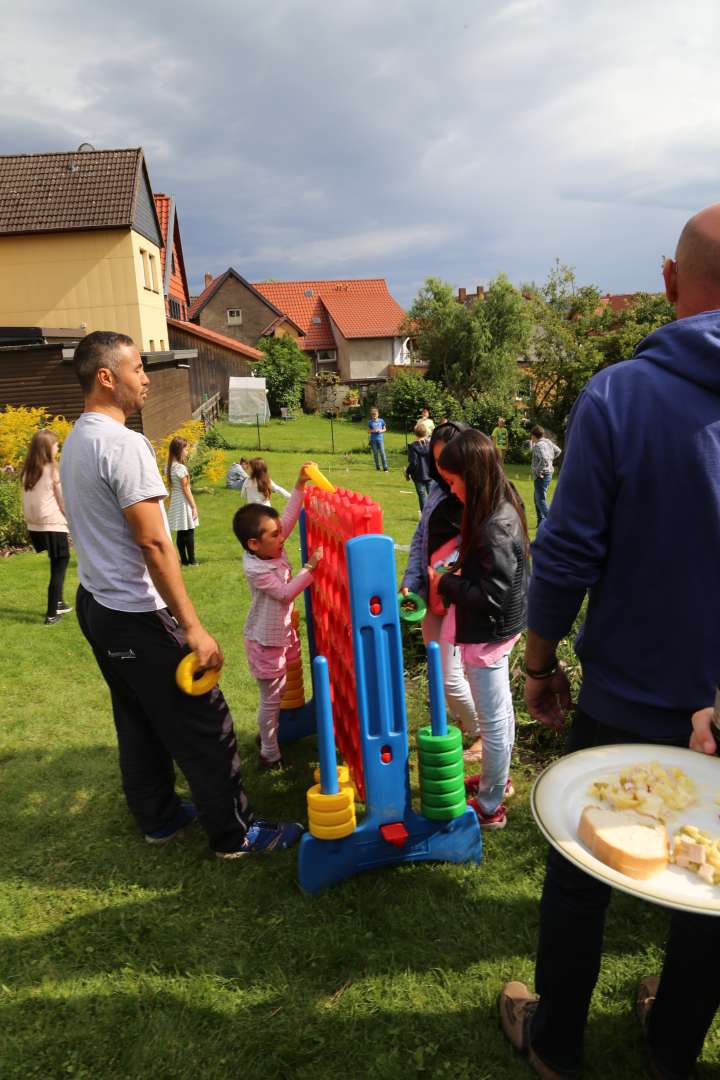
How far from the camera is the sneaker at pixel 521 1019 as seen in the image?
7.30ft

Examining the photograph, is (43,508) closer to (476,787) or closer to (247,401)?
(476,787)

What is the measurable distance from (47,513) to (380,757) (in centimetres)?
531

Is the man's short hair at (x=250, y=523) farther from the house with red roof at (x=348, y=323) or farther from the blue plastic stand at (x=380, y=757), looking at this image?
the house with red roof at (x=348, y=323)

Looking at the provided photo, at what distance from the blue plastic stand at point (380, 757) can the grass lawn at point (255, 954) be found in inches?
4.4

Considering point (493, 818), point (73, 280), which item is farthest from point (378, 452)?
point (493, 818)

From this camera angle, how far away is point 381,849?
3.20 meters

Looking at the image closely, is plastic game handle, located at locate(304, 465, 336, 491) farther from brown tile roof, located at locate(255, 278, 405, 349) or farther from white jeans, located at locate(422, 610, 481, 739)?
brown tile roof, located at locate(255, 278, 405, 349)

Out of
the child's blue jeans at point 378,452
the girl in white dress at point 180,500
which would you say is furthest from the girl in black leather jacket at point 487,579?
the child's blue jeans at point 378,452

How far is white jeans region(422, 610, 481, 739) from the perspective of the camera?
3867 mm

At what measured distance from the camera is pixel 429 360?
44281 mm

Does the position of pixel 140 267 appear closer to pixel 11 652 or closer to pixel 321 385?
pixel 11 652

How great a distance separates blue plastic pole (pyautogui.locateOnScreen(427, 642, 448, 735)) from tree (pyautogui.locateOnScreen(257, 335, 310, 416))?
122 feet

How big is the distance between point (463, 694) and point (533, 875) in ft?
3.23

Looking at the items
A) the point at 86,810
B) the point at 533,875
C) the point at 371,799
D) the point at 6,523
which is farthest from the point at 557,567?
the point at 6,523
